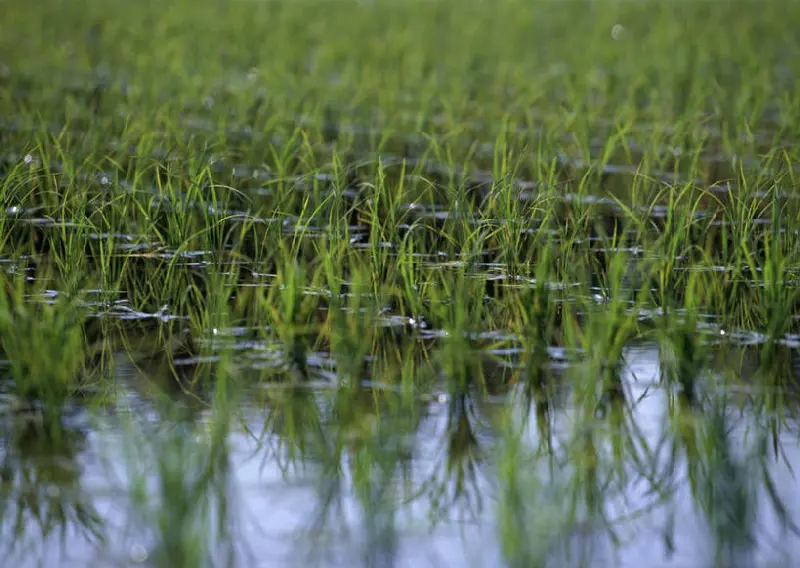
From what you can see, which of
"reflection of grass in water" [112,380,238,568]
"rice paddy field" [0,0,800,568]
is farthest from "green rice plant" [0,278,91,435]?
"reflection of grass in water" [112,380,238,568]

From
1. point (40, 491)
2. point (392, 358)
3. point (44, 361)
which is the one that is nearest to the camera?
point (40, 491)

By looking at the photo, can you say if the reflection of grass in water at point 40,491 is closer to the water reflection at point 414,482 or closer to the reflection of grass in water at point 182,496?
the water reflection at point 414,482

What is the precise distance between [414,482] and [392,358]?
0.82m

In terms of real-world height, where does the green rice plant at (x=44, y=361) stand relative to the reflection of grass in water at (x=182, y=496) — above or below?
above

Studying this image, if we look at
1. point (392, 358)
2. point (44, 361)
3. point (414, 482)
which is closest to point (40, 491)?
point (44, 361)

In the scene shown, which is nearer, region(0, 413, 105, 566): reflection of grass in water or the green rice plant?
region(0, 413, 105, 566): reflection of grass in water

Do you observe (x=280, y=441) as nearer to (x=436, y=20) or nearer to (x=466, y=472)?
(x=466, y=472)

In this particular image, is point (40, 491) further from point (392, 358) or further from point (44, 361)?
point (392, 358)

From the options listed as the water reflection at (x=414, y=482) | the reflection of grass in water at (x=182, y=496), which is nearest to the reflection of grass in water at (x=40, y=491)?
the water reflection at (x=414, y=482)

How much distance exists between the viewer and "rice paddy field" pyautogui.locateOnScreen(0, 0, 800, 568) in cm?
232

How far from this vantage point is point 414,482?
2.54 meters

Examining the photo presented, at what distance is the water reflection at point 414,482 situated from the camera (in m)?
2.24

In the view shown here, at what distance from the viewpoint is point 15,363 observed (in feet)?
9.59

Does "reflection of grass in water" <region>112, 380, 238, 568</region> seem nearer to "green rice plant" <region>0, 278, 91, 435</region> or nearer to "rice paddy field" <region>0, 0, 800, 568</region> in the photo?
"rice paddy field" <region>0, 0, 800, 568</region>
